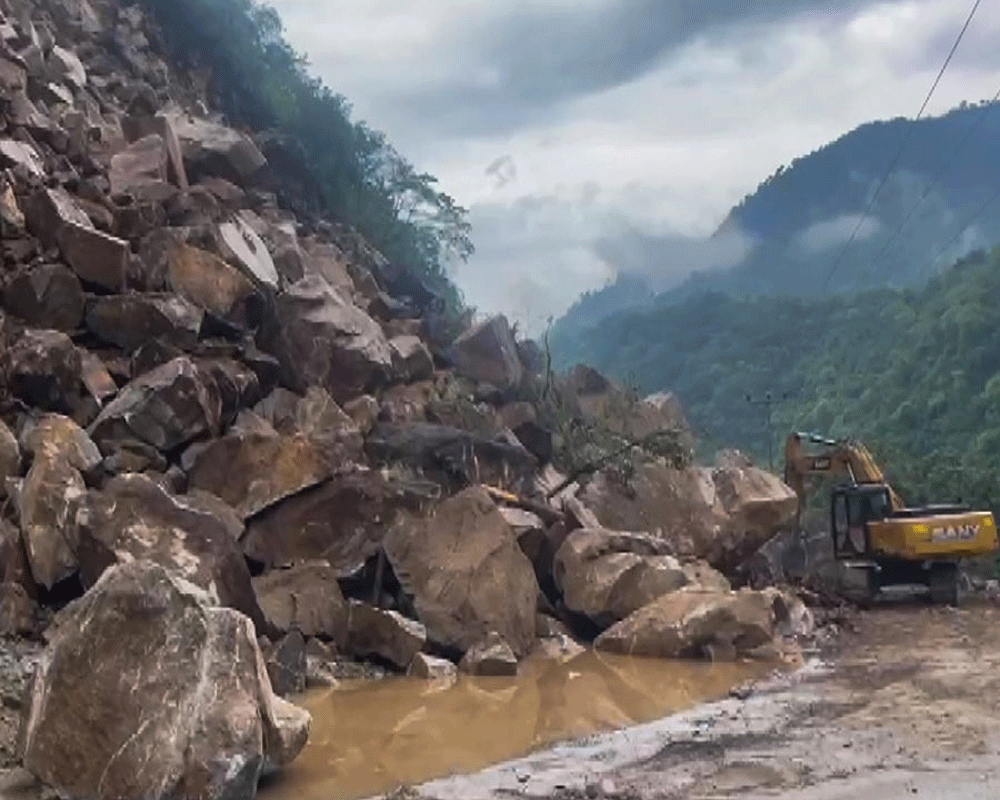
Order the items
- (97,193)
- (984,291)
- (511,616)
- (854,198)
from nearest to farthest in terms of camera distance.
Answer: (511,616), (97,193), (984,291), (854,198)

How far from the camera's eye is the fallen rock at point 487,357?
69.5 ft

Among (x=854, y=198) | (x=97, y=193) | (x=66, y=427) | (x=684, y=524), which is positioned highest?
(x=854, y=198)

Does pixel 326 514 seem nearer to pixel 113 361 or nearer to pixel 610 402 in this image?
pixel 113 361

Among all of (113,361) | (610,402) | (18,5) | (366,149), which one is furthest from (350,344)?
(366,149)

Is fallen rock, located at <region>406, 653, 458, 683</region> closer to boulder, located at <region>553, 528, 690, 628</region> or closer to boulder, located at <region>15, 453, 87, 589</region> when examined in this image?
boulder, located at <region>553, 528, 690, 628</region>

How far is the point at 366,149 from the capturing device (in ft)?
104

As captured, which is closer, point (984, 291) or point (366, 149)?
point (366, 149)

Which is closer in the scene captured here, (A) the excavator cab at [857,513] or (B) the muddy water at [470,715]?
(B) the muddy water at [470,715]

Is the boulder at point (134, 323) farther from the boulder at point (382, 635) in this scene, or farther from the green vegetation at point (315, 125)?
the green vegetation at point (315, 125)

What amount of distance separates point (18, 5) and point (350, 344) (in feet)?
33.3

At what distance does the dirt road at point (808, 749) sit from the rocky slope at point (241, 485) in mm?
1831

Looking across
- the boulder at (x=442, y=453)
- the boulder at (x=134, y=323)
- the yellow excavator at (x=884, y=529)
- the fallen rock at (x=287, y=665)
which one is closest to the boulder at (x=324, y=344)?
the boulder at (x=442, y=453)

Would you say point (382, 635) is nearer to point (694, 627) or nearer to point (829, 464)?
point (694, 627)

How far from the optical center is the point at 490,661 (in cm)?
1231
